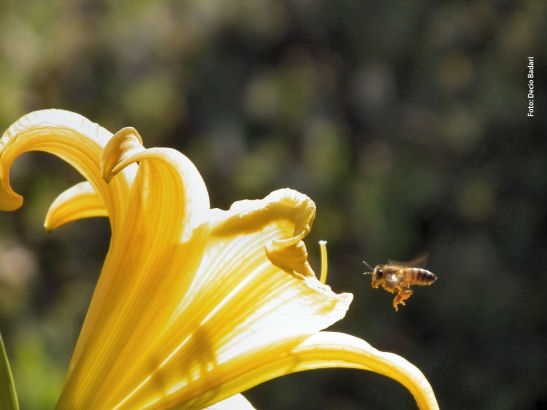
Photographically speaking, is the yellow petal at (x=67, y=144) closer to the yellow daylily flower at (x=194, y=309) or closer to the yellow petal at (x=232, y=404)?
the yellow daylily flower at (x=194, y=309)

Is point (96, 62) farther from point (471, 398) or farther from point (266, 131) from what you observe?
point (471, 398)

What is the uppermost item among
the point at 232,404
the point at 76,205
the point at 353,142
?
the point at 76,205

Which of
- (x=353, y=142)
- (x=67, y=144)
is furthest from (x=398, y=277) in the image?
(x=353, y=142)

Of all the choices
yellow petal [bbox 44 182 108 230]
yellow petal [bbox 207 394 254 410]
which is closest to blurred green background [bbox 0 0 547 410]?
yellow petal [bbox 44 182 108 230]

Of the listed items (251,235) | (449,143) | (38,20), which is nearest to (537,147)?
(449,143)

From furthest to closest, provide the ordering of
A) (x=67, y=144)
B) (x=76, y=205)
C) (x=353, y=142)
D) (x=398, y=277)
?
(x=353, y=142), (x=398, y=277), (x=76, y=205), (x=67, y=144)

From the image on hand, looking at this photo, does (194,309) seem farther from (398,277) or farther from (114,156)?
(398,277)

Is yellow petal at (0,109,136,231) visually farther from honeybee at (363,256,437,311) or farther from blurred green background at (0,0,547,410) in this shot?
blurred green background at (0,0,547,410)

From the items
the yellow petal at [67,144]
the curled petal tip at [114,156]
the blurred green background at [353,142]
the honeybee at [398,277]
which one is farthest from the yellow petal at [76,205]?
the blurred green background at [353,142]
